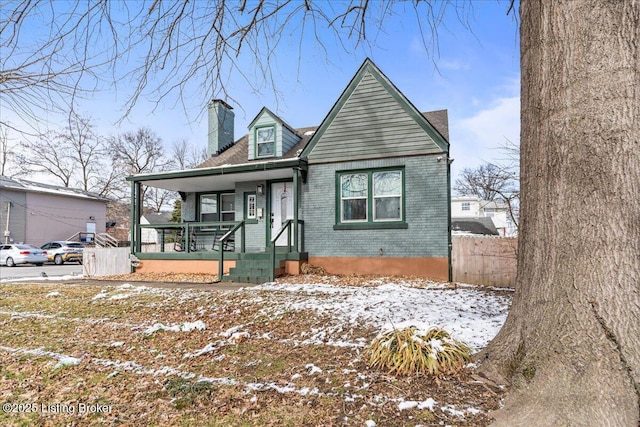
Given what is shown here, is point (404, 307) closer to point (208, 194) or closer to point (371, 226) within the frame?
point (371, 226)

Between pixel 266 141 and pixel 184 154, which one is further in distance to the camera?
pixel 184 154

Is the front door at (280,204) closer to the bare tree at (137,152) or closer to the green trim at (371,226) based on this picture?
the green trim at (371,226)

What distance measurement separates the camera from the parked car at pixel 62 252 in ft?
76.5

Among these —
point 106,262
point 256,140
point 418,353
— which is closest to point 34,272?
point 106,262

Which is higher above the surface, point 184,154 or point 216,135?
point 184,154

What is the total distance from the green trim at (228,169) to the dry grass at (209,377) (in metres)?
5.72

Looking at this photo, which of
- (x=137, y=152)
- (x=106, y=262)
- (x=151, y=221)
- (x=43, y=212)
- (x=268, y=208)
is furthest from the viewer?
(x=137, y=152)

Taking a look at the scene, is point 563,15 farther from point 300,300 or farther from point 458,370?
point 300,300

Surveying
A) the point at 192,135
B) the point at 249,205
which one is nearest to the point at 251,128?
A: the point at 249,205

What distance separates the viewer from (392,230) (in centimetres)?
1040

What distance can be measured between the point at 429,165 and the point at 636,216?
26.1 ft

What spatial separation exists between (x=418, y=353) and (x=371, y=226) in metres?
7.33

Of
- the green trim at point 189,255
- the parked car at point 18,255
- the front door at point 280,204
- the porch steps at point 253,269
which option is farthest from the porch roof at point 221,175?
the parked car at point 18,255

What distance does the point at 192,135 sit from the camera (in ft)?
17.5
